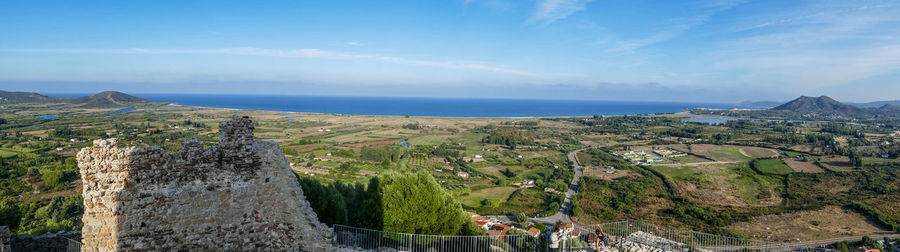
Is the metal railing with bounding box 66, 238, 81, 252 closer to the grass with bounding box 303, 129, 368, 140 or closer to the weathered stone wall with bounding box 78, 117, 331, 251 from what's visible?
the weathered stone wall with bounding box 78, 117, 331, 251

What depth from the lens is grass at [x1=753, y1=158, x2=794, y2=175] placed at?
54666mm

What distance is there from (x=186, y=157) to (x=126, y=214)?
1.22m

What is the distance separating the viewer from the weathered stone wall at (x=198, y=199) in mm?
6047

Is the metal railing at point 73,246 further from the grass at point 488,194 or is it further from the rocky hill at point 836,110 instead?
the rocky hill at point 836,110

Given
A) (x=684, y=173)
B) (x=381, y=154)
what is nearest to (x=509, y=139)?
(x=381, y=154)

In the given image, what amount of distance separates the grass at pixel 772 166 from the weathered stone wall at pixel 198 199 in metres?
68.3

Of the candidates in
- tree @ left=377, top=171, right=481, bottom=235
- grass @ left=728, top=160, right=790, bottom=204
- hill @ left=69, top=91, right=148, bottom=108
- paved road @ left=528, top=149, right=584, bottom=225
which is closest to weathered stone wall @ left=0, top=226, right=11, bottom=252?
tree @ left=377, top=171, right=481, bottom=235

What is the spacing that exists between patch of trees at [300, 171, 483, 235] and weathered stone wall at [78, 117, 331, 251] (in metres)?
6.47

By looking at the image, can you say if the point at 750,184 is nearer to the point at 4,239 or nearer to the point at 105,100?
the point at 4,239

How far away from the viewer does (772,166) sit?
58.1 m

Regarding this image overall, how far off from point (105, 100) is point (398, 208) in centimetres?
17646

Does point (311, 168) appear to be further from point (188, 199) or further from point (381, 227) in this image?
point (188, 199)

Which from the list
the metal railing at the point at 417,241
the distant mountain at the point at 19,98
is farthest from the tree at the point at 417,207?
the distant mountain at the point at 19,98

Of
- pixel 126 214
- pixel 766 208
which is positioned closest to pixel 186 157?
pixel 126 214
